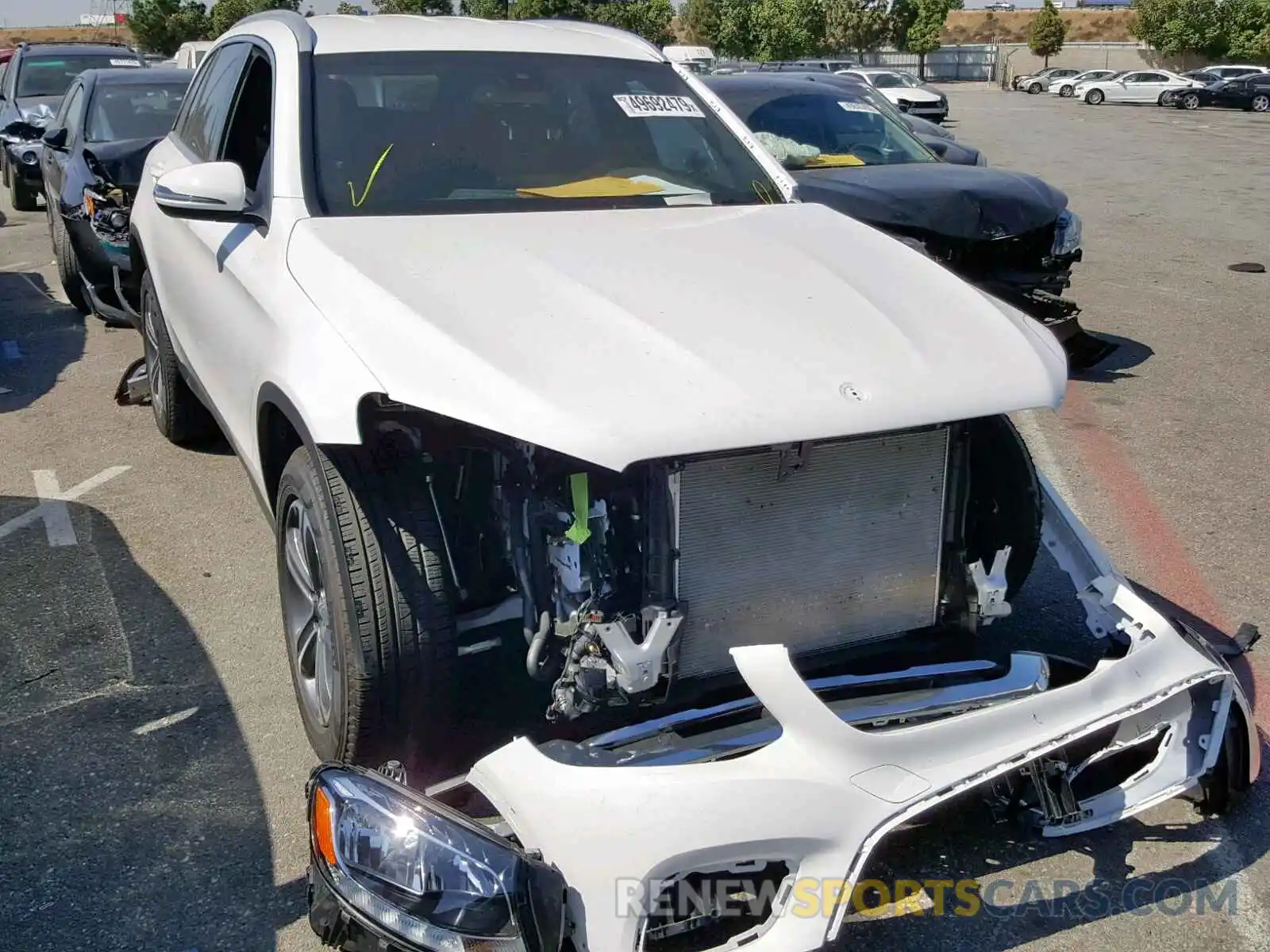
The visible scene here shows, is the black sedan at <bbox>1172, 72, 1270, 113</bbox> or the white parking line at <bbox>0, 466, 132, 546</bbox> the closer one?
the white parking line at <bbox>0, 466, 132, 546</bbox>

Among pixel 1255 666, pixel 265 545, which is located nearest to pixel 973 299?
pixel 1255 666

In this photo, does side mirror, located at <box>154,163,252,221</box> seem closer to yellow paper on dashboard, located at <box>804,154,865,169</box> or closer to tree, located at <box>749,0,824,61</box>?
yellow paper on dashboard, located at <box>804,154,865,169</box>

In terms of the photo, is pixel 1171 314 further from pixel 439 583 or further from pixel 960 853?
pixel 439 583

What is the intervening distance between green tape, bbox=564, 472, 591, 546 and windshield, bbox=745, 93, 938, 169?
5676mm

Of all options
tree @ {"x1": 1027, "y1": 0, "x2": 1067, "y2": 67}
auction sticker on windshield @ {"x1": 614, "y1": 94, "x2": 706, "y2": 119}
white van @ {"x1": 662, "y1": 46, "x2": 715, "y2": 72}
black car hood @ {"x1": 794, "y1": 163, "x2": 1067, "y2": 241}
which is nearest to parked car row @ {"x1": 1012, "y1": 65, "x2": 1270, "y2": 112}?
tree @ {"x1": 1027, "y1": 0, "x2": 1067, "y2": 67}

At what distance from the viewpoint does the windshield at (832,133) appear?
315 inches

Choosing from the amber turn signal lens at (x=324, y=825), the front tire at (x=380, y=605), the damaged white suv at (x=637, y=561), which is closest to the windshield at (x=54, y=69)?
the damaged white suv at (x=637, y=561)

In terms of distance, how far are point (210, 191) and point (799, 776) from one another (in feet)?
7.84

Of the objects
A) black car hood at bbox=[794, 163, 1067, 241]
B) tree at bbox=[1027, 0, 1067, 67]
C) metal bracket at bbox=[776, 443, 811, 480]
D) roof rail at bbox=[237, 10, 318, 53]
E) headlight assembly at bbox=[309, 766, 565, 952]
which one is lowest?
headlight assembly at bbox=[309, 766, 565, 952]

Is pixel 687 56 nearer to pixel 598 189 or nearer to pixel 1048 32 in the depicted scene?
pixel 598 189

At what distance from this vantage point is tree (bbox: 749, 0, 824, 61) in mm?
61188

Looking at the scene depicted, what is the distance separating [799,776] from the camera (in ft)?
7.54

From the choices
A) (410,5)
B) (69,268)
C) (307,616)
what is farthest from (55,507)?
(410,5)

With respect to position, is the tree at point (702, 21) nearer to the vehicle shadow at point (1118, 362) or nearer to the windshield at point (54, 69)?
the windshield at point (54, 69)
